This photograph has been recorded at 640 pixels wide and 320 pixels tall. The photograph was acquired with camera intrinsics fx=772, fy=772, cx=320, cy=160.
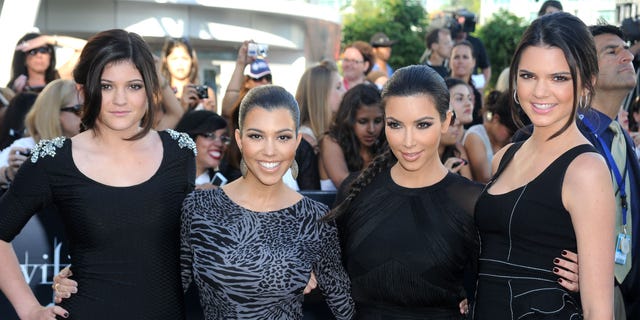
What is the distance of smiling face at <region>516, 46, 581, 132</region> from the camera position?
2.75 m

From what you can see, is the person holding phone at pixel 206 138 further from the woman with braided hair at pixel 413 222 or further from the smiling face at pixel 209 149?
the woman with braided hair at pixel 413 222

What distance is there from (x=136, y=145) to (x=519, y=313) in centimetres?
167

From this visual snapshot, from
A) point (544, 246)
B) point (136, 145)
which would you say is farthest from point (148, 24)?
point (544, 246)

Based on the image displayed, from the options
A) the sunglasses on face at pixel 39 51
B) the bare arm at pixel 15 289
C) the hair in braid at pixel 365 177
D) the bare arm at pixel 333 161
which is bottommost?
the bare arm at pixel 15 289

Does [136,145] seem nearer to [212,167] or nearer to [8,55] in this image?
[212,167]

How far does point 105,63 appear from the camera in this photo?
310 cm

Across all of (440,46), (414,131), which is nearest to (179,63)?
(440,46)

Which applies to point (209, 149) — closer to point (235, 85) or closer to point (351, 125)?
point (351, 125)

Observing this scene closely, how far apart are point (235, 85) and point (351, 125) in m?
1.54

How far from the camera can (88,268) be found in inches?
121

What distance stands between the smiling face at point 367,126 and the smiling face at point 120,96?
2587mm

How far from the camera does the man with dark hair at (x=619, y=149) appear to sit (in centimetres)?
342

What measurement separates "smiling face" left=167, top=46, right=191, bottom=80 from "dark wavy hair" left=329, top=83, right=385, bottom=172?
2350 millimetres

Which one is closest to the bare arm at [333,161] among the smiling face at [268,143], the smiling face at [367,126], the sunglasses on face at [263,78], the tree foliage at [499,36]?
the smiling face at [367,126]
